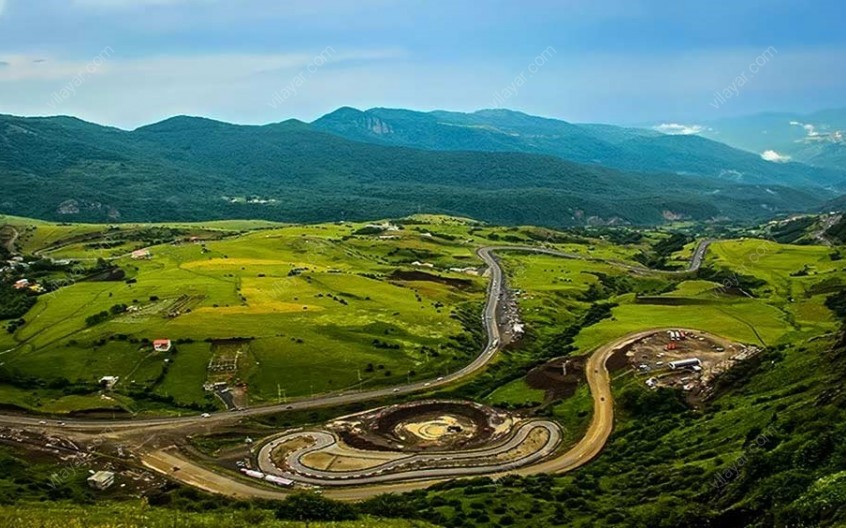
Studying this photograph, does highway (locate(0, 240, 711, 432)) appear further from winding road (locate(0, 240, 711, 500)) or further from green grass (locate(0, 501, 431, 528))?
green grass (locate(0, 501, 431, 528))

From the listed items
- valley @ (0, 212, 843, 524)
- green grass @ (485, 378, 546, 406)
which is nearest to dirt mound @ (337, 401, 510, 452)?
valley @ (0, 212, 843, 524)

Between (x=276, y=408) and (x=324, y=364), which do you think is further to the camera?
(x=324, y=364)

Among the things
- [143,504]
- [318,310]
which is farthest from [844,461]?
[318,310]

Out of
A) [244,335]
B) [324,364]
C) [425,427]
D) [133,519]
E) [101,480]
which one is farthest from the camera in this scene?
[244,335]

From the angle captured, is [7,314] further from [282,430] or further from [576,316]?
[576,316]

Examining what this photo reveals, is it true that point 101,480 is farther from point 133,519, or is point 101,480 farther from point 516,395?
point 516,395

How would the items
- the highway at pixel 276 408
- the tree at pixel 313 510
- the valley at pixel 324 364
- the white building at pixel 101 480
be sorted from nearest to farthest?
the tree at pixel 313 510 → the white building at pixel 101 480 → the valley at pixel 324 364 → the highway at pixel 276 408

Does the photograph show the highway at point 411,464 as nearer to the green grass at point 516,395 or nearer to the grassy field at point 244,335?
the green grass at point 516,395

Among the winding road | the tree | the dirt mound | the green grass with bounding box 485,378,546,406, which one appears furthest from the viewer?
the green grass with bounding box 485,378,546,406

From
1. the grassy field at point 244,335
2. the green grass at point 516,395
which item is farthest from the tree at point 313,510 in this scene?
the green grass at point 516,395

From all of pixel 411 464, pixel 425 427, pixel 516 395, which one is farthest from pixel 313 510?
pixel 516 395

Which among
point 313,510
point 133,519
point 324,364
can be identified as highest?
point 133,519
